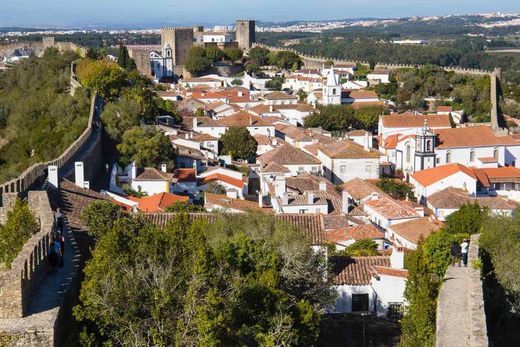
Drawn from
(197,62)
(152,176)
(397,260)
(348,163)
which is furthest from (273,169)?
(197,62)

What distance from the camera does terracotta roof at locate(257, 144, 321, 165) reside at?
92.6ft

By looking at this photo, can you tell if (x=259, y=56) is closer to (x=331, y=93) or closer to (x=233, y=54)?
(x=233, y=54)

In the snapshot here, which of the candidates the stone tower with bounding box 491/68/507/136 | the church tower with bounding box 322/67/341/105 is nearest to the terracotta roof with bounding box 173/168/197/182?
the stone tower with bounding box 491/68/507/136

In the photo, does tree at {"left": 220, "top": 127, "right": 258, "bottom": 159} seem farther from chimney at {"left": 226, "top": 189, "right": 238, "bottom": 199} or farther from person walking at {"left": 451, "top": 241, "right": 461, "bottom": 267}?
person walking at {"left": 451, "top": 241, "right": 461, "bottom": 267}

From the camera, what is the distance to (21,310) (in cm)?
667

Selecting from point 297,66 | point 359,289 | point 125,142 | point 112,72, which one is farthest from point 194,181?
point 297,66

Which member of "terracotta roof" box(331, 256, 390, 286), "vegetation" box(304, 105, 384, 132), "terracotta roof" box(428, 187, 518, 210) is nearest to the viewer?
"terracotta roof" box(331, 256, 390, 286)

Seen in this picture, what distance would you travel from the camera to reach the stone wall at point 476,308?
7.55m

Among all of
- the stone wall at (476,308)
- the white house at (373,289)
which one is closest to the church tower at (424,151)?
the white house at (373,289)

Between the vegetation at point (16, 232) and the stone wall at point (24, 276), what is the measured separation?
0.39 meters

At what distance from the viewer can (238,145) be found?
30797 mm

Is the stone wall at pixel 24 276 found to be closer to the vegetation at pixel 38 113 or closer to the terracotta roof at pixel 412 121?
the vegetation at pixel 38 113

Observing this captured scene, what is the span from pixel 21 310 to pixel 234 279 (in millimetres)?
2440

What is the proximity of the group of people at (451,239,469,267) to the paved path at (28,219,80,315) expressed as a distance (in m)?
4.91
